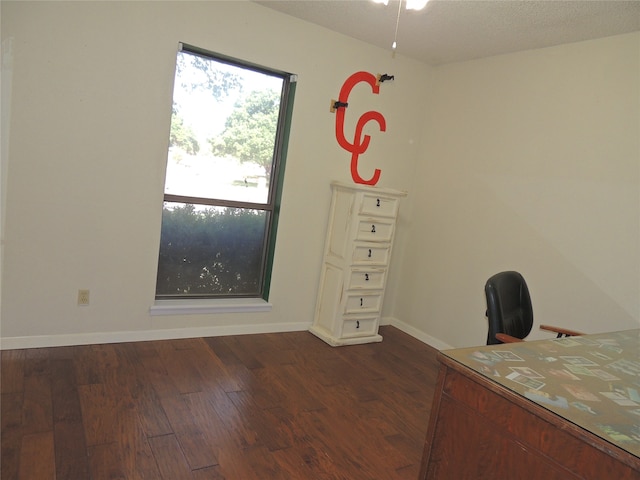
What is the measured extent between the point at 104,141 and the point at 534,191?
2971 mm

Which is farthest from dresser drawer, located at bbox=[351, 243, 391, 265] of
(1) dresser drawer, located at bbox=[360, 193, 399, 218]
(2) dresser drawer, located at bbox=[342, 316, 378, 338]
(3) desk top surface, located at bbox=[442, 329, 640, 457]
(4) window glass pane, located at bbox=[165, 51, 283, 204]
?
(3) desk top surface, located at bbox=[442, 329, 640, 457]

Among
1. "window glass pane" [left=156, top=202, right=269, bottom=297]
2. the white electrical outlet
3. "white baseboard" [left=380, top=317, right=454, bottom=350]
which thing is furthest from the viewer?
"white baseboard" [left=380, top=317, right=454, bottom=350]

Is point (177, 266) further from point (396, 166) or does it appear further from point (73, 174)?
point (396, 166)

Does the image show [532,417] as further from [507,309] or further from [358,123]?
[358,123]

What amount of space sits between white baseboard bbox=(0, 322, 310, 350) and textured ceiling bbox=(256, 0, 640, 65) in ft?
7.92

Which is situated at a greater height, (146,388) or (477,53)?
Answer: (477,53)

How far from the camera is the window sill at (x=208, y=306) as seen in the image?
319cm

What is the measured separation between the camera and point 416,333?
4090 millimetres

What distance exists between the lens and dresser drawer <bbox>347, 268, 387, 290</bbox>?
3596mm

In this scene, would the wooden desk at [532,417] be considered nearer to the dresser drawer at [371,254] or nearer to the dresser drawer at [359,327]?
the dresser drawer at [371,254]

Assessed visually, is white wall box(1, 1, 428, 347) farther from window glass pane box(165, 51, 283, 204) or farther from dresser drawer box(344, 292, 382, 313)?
dresser drawer box(344, 292, 382, 313)

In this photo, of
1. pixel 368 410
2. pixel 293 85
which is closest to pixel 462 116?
pixel 293 85

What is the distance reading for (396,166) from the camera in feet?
13.4

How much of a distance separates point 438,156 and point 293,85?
148cm
